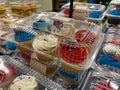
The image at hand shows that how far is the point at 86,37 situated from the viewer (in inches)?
41.5

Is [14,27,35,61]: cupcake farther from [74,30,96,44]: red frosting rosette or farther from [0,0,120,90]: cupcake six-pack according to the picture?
[74,30,96,44]: red frosting rosette

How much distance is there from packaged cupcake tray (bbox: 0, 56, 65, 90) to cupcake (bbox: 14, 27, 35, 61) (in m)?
0.09

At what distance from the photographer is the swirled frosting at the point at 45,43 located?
0.97 m

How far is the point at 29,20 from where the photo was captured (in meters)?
1.25

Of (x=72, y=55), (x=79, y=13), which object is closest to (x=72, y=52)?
(x=72, y=55)

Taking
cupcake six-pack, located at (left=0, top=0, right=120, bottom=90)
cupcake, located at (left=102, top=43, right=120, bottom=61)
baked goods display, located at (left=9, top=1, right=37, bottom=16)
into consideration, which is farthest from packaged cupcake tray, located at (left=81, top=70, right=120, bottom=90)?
baked goods display, located at (left=9, top=1, right=37, bottom=16)

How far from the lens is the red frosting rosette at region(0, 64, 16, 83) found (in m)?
0.91

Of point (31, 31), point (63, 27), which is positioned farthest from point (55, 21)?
point (31, 31)

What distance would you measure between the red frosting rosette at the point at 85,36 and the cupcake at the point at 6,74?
0.40m

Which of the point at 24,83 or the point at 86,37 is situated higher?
the point at 86,37

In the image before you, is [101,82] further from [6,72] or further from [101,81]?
[6,72]

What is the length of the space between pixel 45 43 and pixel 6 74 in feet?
0.83

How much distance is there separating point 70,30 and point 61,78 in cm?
30

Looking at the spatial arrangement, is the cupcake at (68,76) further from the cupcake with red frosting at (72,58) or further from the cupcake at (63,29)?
the cupcake at (63,29)
